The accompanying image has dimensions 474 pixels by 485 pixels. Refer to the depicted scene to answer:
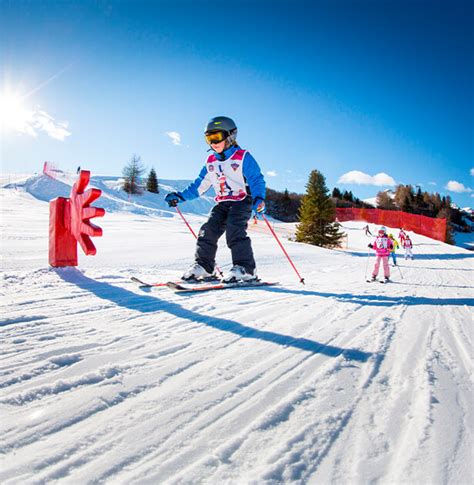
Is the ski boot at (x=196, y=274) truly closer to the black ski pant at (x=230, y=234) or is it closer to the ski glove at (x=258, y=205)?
the black ski pant at (x=230, y=234)

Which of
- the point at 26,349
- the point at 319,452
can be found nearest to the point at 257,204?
the point at 26,349

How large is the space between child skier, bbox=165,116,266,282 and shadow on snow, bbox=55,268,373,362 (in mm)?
1024

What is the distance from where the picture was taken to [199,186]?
14.5 feet

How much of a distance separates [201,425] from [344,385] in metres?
0.63

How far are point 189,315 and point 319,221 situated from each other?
→ 880 inches

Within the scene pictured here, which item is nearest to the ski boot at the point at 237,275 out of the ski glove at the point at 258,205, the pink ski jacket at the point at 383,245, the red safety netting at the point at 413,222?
the ski glove at the point at 258,205

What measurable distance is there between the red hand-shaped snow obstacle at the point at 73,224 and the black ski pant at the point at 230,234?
1.23 metres

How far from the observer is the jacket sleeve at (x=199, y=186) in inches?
171

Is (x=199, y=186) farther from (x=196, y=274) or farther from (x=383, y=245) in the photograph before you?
(x=383, y=245)

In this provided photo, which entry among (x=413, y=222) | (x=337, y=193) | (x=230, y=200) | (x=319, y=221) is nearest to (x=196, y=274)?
(x=230, y=200)

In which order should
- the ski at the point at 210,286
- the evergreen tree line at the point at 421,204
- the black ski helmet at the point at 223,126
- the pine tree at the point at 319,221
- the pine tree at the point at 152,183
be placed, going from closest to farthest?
the ski at the point at 210,286
the black ski helmet at the point at 223,126
the pine tree at the point at 319,221
the pine tree at the point at 152,183
the evergreen tree line at the point at 421,204

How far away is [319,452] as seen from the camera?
85cm

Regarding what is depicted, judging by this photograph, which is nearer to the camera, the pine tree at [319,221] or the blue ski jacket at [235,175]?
the blue ski jacket at [235,175]

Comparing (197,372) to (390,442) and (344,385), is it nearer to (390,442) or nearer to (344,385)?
(344,385)
